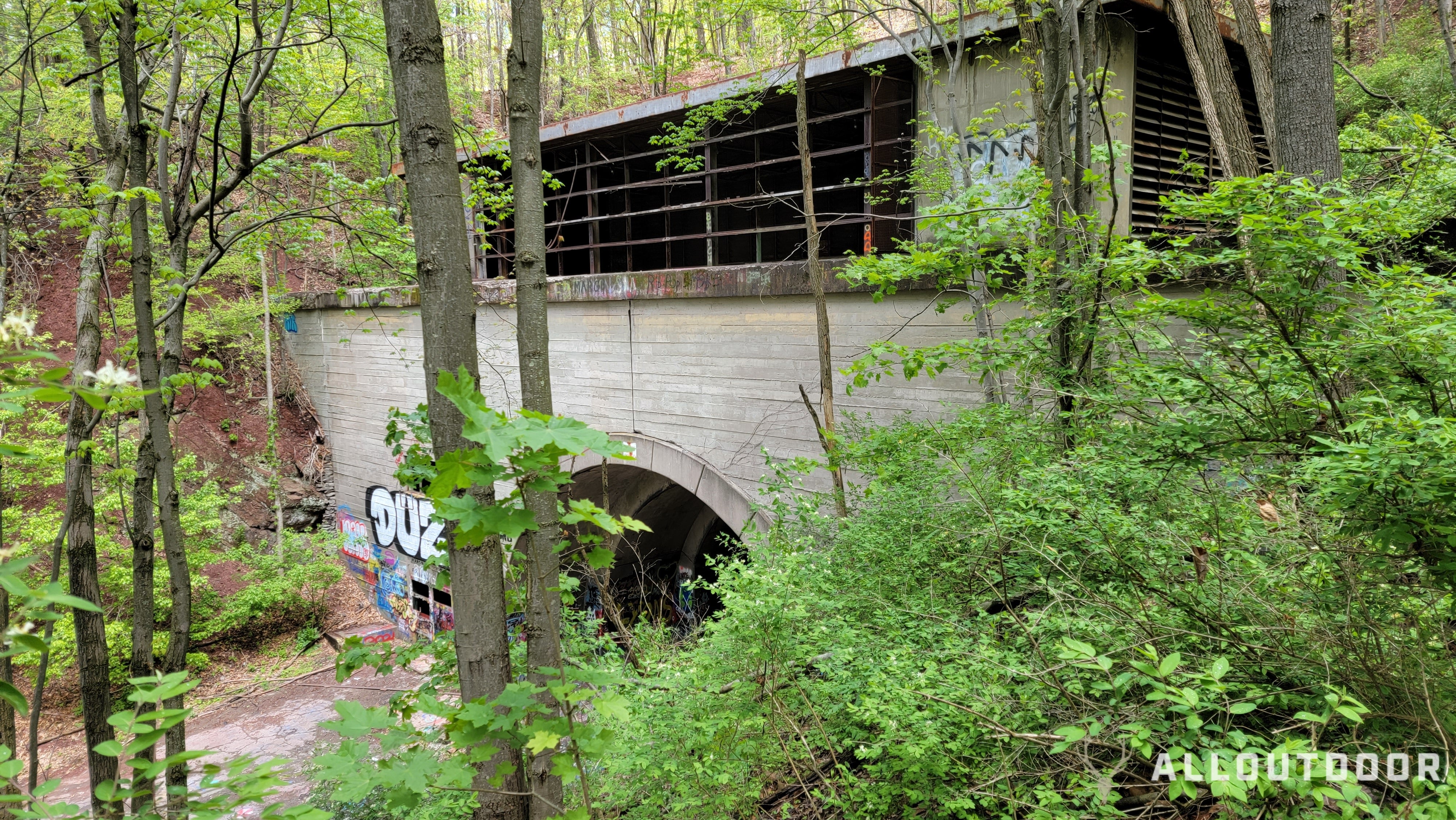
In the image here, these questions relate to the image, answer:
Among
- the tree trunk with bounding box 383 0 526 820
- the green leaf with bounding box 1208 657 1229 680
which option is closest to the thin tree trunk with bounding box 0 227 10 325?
the tree trunk with bounding box 383 0 526 820

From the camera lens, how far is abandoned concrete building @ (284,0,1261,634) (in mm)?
6766

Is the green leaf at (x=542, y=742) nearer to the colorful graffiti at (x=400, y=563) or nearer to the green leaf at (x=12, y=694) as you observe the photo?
the green leaf at (x=12, y=694)

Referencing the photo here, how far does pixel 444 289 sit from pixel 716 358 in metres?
5.64

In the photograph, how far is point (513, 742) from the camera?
6.85ft

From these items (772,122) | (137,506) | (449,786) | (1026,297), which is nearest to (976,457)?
(1026,297)

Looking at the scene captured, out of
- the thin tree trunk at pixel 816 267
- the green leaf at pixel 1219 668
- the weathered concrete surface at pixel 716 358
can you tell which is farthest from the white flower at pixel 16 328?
the thin tree trunk at pixel 816 267

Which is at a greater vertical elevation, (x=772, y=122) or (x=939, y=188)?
(x=772, y=122)

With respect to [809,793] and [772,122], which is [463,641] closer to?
[809,793]

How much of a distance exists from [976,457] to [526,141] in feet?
10.8

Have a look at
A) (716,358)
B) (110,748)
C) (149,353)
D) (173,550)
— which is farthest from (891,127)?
(110,748)

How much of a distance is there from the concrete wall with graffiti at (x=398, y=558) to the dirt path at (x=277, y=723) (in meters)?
1.57

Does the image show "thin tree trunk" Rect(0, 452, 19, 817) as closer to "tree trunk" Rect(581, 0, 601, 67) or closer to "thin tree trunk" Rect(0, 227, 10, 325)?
"thin tree trunk" Rect(0, 227, 10, 325)

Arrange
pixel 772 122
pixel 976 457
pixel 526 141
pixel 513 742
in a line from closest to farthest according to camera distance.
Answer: pixel 513 742 → pixel 526 141 → pixel 976 457 → pixel 772 122

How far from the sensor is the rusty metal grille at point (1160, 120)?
22.3 feet
